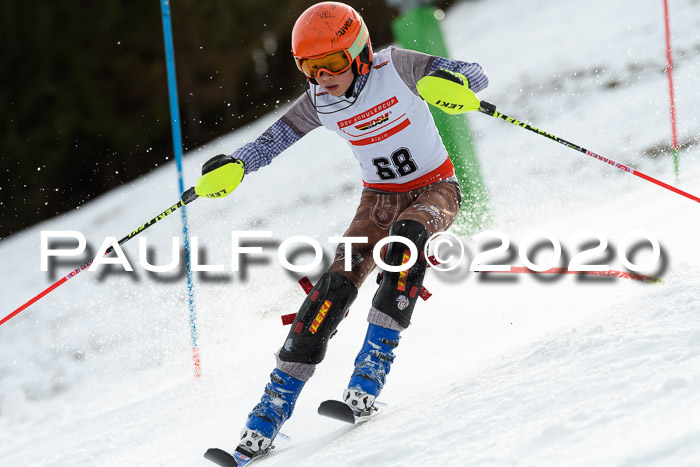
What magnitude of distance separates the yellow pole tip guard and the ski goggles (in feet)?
1.91

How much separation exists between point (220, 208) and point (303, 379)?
6.41 meters

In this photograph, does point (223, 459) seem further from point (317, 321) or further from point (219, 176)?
point (219, 176)

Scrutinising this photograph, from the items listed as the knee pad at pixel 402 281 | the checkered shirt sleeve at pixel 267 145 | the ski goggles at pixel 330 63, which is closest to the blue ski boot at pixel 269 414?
the knee pad at pixel 402 281

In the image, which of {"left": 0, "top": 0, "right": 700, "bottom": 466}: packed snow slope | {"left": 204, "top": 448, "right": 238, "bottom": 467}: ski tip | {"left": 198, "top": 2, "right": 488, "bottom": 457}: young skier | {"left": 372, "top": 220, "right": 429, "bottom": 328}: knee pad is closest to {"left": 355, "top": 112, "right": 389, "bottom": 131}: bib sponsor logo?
{"left": 198, "top": 2, "right": 488, "bottom": 457}: young skier

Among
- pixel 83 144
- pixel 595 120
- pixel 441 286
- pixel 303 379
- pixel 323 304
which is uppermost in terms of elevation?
pixel 323 304

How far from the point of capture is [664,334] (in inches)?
89.9

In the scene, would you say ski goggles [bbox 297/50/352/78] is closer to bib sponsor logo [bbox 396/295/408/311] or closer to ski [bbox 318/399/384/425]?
bib sponsor logo [bbox 396/295/408/311]

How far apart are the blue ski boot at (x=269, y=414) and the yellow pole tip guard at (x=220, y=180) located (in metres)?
0.90

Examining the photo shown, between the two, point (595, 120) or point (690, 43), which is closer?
point (595, 120)

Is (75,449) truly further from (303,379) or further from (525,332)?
(525,332)

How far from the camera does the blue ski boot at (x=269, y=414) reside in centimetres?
280

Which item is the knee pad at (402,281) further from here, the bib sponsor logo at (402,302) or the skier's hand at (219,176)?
the skier's hand at (219,176)

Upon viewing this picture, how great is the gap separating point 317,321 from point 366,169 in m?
0.85

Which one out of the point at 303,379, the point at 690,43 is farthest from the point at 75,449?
the point at 690,43
